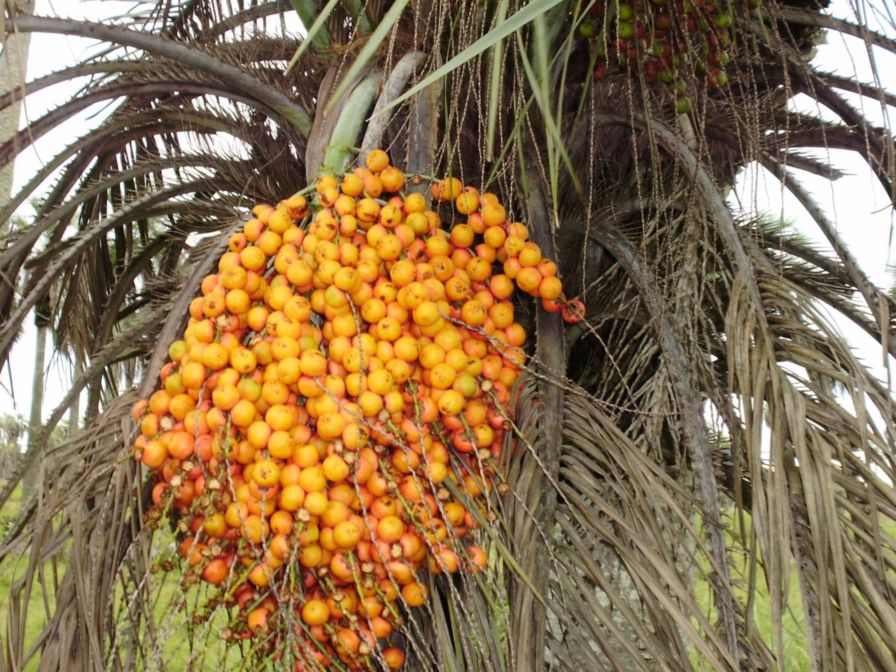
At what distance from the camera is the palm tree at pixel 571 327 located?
1186 mm

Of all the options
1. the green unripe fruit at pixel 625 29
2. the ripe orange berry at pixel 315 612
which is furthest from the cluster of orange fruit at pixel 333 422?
the green unripe fruit at pixel 625 29

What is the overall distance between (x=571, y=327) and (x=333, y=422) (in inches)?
47.7

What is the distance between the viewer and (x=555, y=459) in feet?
4.60

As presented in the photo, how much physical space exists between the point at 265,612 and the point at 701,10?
1229 mm

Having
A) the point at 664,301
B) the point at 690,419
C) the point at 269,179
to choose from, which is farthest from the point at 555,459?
the point at 269,179

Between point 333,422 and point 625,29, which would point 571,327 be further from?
point 333,422

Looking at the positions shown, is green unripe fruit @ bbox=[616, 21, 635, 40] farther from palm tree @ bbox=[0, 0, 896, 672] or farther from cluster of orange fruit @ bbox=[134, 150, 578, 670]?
cluster of orange fruit @ bbox=[134, 150, 578, 670]

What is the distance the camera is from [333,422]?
116 centimetres

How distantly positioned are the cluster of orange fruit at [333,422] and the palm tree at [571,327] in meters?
0.08

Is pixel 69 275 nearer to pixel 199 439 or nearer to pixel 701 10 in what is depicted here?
pixel 199 439

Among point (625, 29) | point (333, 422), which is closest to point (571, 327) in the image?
point (625, 29)

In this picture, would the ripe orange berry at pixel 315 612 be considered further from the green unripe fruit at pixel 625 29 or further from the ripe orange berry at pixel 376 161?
the green unripe fruit at pixel 625 29

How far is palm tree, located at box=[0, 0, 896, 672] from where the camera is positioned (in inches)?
46.7

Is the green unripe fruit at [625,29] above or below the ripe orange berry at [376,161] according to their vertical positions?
above
